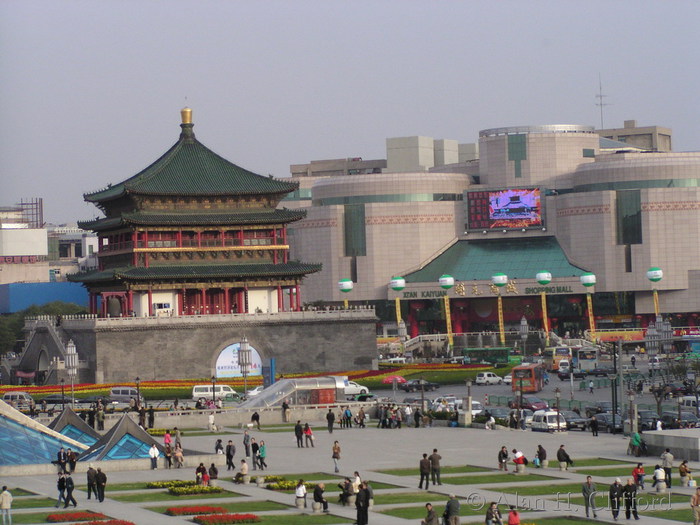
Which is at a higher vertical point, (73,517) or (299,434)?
(299,434)

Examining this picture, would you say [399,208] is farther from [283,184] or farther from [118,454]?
[118,454]

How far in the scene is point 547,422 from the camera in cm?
8294

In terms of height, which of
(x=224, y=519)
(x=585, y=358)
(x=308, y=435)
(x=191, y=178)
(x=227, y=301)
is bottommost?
(x=224, y=519)

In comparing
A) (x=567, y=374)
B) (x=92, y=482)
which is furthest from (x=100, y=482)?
(x=567, y=374)

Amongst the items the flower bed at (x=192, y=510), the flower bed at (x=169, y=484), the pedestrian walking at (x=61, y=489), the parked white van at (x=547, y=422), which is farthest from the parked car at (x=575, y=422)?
the pedestrian walking at (x=61, y=489)

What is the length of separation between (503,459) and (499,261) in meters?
118

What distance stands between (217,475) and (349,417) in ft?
89.4

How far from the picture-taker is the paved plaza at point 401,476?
5300 cm

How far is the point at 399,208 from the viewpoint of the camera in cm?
18412

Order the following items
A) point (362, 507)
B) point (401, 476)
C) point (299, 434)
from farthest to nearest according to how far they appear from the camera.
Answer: point (299, 434) → point (401, 476) → point (362, 507)

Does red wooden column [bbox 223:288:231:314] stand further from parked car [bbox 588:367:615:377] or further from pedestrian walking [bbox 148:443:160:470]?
pedestrian walking [bbox 148:443:160:470]

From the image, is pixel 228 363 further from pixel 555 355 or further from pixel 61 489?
pixel 61 489

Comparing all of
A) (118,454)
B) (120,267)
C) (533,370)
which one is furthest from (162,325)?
(118,454)

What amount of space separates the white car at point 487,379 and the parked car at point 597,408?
29860 millimetres
